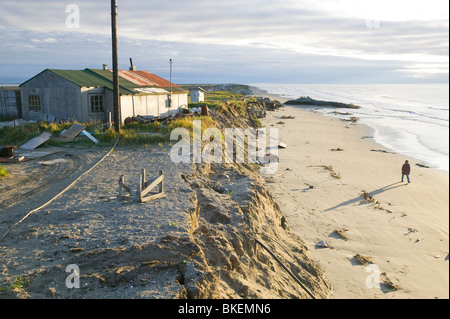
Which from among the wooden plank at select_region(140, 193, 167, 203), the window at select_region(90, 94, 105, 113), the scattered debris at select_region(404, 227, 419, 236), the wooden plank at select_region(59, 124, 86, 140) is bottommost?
the scattered debris at select_region(404, 227, 419, 236)

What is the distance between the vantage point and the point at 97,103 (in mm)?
22438

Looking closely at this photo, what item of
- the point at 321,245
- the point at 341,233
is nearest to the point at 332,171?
the point at 341,233

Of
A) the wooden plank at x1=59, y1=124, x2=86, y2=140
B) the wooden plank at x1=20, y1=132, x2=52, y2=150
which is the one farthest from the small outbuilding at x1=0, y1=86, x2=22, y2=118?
the wooden plank at x1=20, y1=132, x2=52, y2=150

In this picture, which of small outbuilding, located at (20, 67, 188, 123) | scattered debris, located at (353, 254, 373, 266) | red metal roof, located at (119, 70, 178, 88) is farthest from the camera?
red metal roof, located at (119, 70, 178, 88)

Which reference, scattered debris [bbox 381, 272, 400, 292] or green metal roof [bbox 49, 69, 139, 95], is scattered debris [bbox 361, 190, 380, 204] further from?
green metal roof [bbox 49, 69, 139, 95]

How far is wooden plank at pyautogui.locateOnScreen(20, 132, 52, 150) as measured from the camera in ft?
54.8

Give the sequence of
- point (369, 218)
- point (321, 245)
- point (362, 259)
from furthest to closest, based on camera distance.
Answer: point (369, 218) < point (321, 245) < point (362, 259)

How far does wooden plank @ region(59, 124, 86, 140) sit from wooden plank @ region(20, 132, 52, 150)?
781 mm

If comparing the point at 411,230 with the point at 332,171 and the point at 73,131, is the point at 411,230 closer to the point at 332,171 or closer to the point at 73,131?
the point at 332,171

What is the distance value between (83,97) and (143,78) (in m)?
7.18

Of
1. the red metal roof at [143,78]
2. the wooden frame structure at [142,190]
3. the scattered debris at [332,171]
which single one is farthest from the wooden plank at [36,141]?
the scattered debris at [332,171]

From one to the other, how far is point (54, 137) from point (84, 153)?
3639 mm

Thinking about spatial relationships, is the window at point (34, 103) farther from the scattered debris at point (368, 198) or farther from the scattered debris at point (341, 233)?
the scattered debris at point (341, 233)

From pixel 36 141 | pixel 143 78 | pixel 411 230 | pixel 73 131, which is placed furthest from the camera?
pixel 143 78
